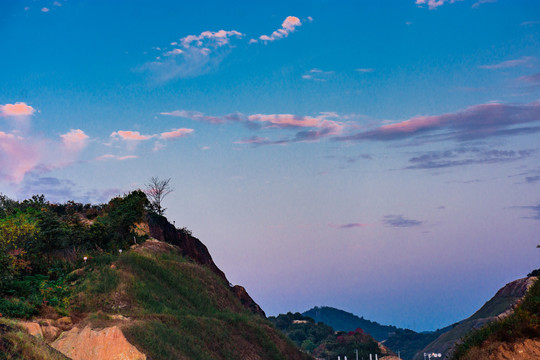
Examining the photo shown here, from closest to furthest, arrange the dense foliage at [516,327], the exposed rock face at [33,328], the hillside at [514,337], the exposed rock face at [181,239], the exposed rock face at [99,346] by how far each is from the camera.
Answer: the hillside at [514,337] → the dense foliage at [516,327] → the exposed rock face at [99,346] → the exposed rock face at [33,328] → the exposed rock face at [181,239]

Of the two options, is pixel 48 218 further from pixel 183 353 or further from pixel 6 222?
pixel 183 353

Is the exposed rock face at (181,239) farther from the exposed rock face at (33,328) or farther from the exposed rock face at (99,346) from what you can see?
the exposed rock face at (99,346)

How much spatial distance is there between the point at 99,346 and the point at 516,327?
19.3 m

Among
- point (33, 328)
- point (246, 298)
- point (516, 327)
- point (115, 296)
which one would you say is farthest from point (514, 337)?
point (246, 298)

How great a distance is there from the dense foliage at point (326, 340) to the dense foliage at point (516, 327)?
295 feet

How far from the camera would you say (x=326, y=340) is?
13700 centimetres

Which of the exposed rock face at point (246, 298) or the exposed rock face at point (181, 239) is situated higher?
the exposed rock face at point (181, 239)

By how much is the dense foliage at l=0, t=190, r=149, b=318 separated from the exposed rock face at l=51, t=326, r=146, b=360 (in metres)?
4.31

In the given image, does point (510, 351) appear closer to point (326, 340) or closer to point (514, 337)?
point (514, 337)

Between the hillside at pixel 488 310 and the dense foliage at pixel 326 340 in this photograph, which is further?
the hillside at pixel 488 310

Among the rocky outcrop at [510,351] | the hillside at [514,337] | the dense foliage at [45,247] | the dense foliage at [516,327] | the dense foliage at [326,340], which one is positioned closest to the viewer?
the rocky outcrop at [510,351]

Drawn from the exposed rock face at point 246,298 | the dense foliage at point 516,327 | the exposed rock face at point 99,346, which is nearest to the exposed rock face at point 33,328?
the exposed rock face at point 99,346

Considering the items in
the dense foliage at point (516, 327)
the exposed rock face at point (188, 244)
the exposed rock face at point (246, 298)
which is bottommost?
the dense foliage at point (516, 327)

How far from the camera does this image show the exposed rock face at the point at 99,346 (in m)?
26.2
